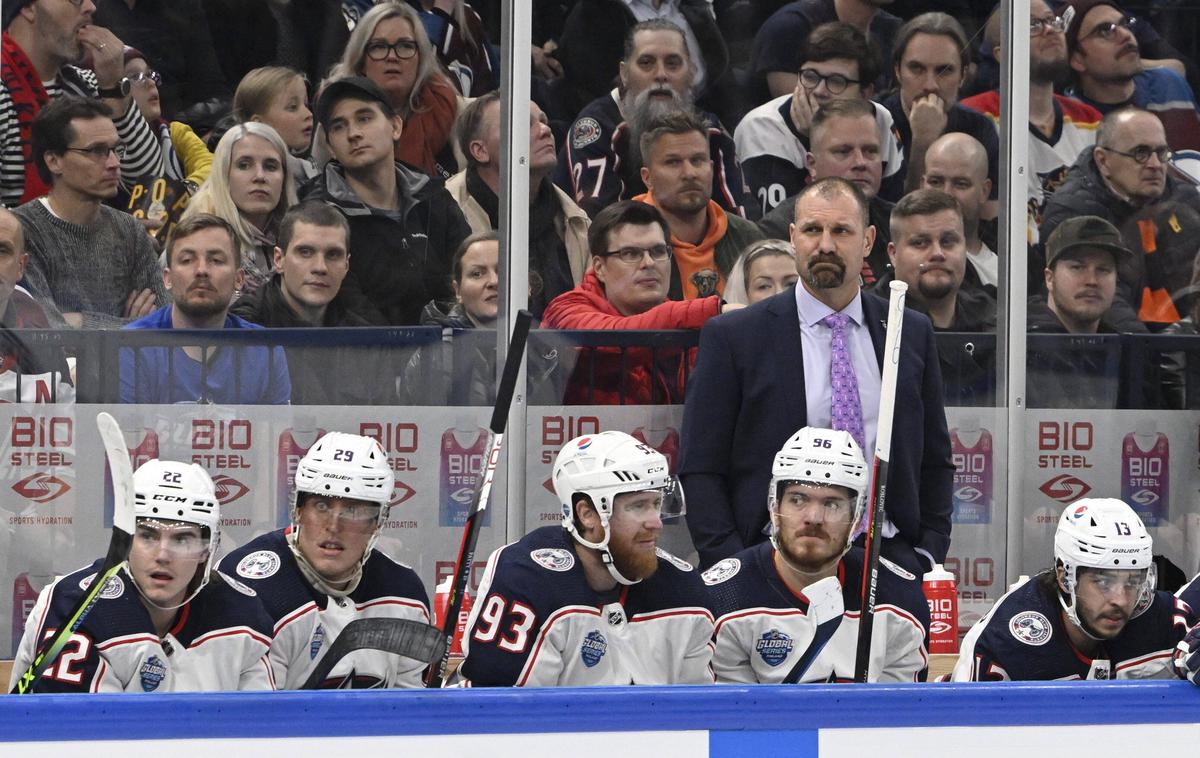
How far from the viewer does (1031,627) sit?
3840 millimetres

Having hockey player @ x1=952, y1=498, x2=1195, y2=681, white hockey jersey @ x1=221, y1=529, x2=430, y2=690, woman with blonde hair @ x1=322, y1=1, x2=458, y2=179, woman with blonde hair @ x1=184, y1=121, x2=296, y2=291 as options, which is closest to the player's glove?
hockey player @ x1=952, y1=498, x2=1195, y2=681

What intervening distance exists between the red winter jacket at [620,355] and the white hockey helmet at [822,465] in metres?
1.08

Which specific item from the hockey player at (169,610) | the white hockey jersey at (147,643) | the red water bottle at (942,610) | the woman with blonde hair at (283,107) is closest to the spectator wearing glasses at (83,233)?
the woman with blonde hair at (283,107)

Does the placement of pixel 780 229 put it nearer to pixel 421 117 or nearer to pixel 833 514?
pixel 421 117

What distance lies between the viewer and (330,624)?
12.8 feet

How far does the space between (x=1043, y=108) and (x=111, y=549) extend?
10.1 feet

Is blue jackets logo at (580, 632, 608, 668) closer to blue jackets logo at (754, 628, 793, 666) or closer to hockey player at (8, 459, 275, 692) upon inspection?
blue jackets logo at (754, 628, 793, 666)

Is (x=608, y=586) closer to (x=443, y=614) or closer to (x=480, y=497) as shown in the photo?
(x=480, y=497)

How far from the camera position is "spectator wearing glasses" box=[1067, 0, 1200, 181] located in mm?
5188

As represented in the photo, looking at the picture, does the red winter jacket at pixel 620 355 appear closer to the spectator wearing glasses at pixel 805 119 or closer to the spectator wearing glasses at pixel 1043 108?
the spectator wearing glasses at pixel 805 119

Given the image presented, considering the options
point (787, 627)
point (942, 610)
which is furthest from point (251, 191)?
point (942, 610)

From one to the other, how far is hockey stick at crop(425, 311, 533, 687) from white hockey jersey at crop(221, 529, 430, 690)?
0.10 meters

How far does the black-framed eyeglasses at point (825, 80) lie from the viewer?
5.09 meters

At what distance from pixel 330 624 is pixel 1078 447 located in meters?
2.39
